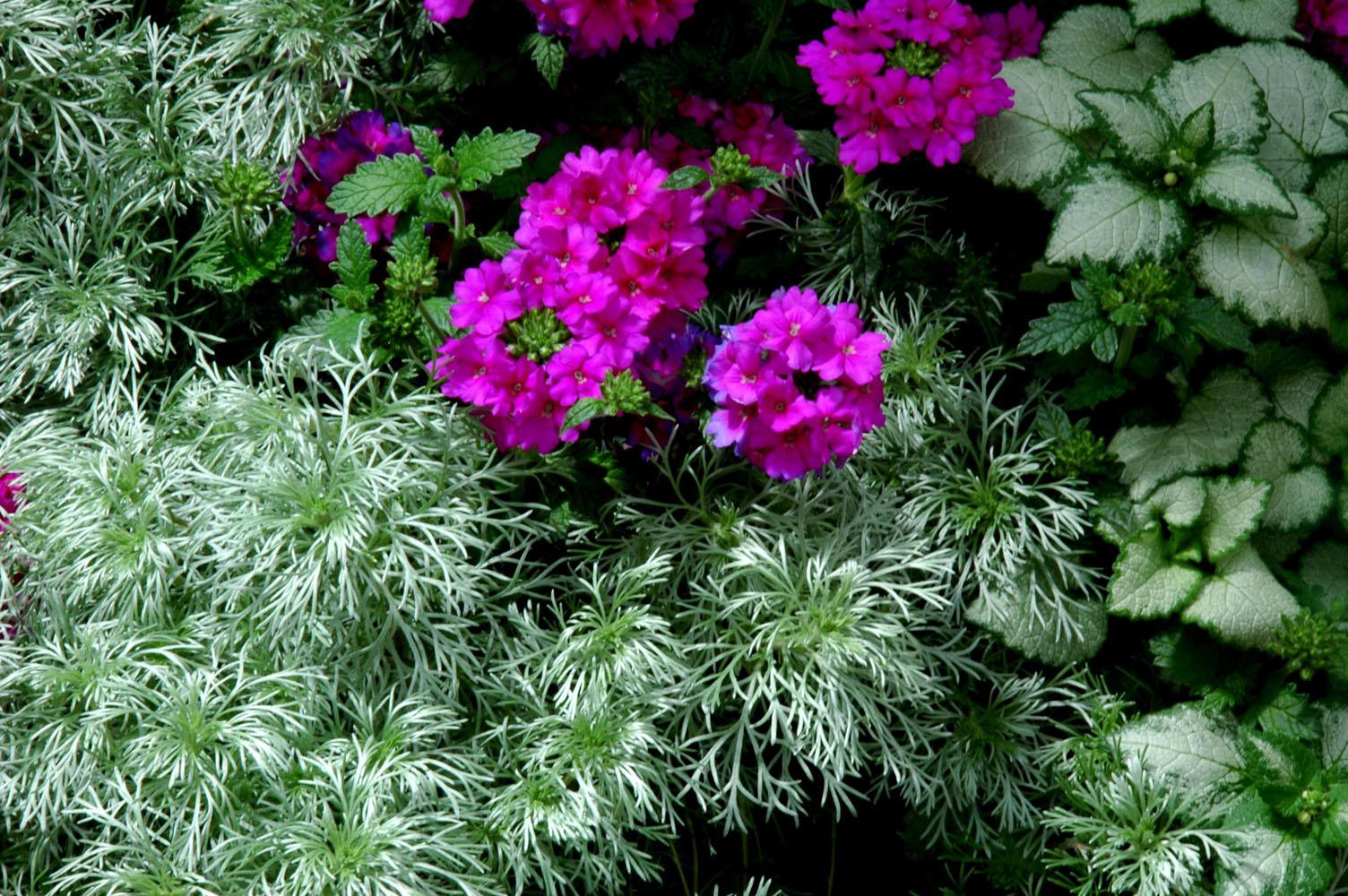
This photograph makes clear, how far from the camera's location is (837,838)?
2125 millimetres

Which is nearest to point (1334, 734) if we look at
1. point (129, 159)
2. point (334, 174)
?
point (334, 174)

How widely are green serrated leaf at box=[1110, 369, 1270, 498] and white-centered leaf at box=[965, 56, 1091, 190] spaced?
1.43ft

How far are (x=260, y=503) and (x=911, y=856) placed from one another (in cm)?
115

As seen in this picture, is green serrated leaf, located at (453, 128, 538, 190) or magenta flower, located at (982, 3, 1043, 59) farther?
magenta flower, located at (982, 3, 1043, 59)

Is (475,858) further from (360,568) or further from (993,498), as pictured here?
(993,498)

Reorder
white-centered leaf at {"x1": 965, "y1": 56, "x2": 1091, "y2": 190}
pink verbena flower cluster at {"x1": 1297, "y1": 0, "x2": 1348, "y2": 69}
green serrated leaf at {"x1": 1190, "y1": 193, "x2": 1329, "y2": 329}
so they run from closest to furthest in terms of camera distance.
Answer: green serrated leaf at {"x1": 1190, "y1": 193, "x2": 1329, "y2": 329}, white-centered leaf at {"x1": 965, "y1": 56, "x2": 1091, "y2": 190}, pink verbena flower cluster at {"x1": 1297, "y1": 0, "x2": 1348, "y2": 69}

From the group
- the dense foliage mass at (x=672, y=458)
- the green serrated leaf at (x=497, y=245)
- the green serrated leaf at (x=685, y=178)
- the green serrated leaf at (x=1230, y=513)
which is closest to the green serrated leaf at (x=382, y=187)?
the dense foliage mass at (x=672, y=458)

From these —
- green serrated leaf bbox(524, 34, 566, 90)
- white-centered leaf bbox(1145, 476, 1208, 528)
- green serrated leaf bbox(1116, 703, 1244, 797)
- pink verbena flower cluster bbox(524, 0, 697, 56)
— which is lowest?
green serrated leaf bbox(1116, 703, 1244, 797)

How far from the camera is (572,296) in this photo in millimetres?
1771

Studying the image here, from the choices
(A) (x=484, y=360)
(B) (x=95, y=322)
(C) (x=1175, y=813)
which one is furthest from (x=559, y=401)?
(C) (x=1175, y=813)

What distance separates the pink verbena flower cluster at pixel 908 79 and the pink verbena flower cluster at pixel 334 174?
72 centimetres

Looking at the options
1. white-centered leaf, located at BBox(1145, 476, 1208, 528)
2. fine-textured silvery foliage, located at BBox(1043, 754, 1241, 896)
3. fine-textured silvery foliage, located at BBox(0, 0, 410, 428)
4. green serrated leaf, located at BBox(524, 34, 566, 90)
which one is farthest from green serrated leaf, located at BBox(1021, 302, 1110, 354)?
fine-textured silvery foliage, located at BBox(0, 0, 410, 428)

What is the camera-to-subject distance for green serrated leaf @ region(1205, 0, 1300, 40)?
218cm

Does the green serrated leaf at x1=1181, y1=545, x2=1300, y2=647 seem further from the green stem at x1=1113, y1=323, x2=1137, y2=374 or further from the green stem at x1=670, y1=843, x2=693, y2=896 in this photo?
the green stem at x1=670, y1=843, x2=693, y2=896
